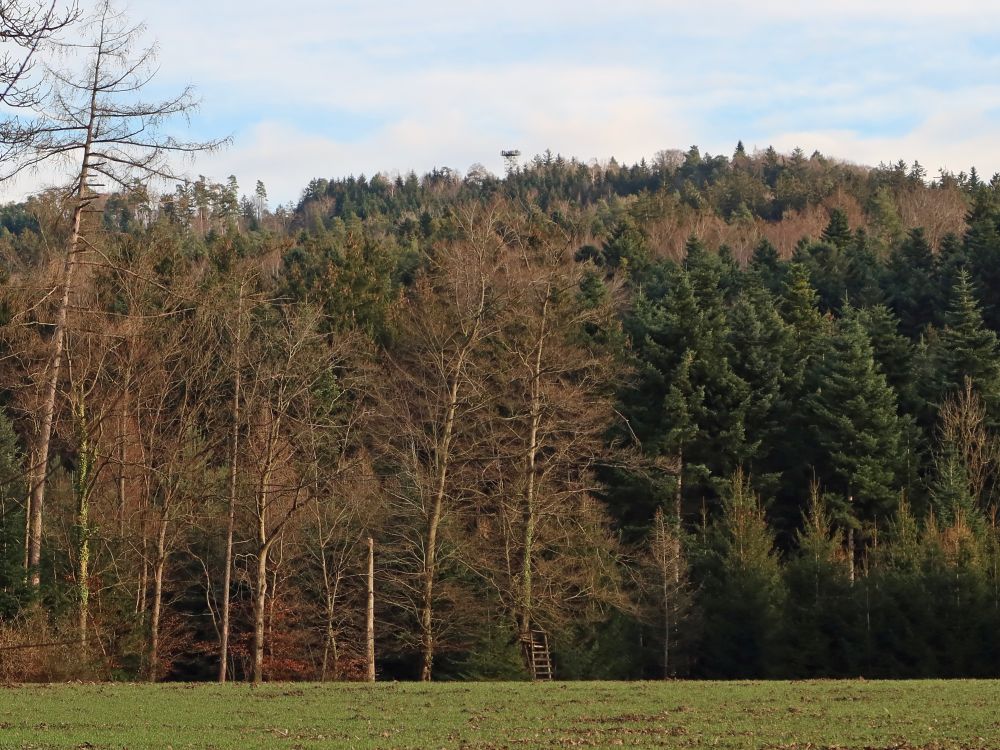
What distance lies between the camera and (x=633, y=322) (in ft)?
186

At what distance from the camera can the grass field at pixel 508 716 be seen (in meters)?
13.8

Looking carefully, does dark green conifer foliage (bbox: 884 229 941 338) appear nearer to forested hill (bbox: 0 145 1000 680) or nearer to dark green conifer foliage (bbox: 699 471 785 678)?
forested hill (bbox: 0 145 1000 680)

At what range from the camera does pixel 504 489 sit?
3906cm

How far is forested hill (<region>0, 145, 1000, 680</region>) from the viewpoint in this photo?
113 feet

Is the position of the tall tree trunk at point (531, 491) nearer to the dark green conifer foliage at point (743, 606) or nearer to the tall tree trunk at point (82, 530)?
the dark green conifer foliage at point (743, 606)

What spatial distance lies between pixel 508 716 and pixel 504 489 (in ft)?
71.9

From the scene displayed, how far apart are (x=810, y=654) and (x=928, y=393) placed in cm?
2088

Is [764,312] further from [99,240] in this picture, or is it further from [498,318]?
[99,240]

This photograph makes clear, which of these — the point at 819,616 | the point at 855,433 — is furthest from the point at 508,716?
the point at 855,433

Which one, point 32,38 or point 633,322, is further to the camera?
point 633,322

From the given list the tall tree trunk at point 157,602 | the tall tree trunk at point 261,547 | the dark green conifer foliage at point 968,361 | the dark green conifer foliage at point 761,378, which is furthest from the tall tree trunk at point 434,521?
the dark green conifer foliage at point 968,361

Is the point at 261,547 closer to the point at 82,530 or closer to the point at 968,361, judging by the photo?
the point at 82,530

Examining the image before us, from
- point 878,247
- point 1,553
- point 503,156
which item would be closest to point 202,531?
point 1,553

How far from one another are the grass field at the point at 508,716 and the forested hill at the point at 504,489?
7591mm
